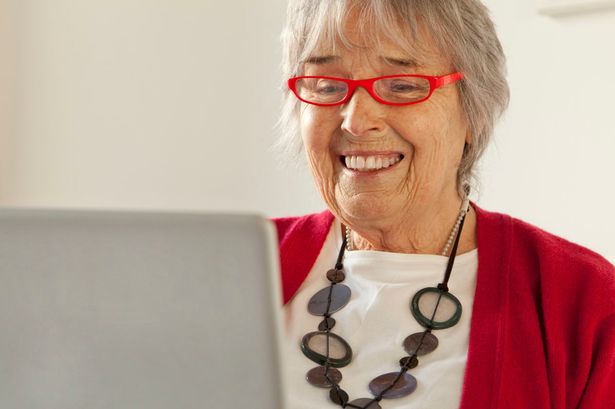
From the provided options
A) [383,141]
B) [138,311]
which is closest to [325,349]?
[383,141]

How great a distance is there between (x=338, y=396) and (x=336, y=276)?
0.27 metres

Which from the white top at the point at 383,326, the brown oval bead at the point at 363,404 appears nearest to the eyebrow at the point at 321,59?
the white top at the point at 383,326

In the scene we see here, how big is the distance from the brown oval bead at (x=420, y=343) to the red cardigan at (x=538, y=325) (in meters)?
0.06

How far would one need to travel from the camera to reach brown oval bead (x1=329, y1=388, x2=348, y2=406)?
4.41 feet

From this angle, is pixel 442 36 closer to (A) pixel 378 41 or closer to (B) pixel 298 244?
(A) pixel 378 41

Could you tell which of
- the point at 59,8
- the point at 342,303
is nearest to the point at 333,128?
the point at 342,303

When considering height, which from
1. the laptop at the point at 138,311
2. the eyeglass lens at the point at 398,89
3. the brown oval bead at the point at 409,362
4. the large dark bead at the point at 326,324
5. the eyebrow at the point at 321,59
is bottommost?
the brown oval bead at the point at 409,362

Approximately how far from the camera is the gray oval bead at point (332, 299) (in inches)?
59.1

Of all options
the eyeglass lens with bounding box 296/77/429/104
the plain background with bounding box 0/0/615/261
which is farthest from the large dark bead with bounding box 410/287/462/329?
the plain background with bounding box 0/0/615/261

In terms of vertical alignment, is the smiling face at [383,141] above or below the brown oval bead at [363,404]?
above

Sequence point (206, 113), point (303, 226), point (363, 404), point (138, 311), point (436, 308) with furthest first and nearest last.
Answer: point (206, 113) → point (303, 226) → point (436, 308) → point (363, 404) → point (138, 311)

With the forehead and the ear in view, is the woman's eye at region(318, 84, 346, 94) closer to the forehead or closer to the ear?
the forehead

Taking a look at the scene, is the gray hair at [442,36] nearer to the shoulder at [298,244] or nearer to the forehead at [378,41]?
the forehead at [378,41]

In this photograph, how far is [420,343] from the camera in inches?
55.2
